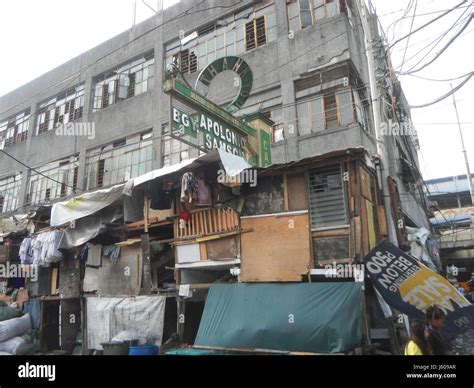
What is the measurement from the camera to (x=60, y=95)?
23.0 m

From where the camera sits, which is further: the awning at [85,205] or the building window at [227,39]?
the building window at [227,39]

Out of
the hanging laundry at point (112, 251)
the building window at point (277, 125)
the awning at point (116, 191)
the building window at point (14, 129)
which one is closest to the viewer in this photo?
the awning at point (116, 191)

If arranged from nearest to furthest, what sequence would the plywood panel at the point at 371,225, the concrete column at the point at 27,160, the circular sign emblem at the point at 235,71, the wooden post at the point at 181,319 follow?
1. the plywood panel at the point at 371,225
2. the wooden post at the point at 181,319
3. the circular sign emblem at the point at 235,71
4. the concrete column at the point at 27,160

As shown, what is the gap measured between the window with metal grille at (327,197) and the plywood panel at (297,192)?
14 centimetres

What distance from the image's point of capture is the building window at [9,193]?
77.7ft

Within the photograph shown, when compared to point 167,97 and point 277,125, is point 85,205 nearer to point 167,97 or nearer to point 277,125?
point 277,125

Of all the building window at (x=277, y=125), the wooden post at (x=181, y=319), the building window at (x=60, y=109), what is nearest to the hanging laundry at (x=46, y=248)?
the wooden post at (x=181, y=319)

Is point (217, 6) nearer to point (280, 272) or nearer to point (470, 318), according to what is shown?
point (280, 272)

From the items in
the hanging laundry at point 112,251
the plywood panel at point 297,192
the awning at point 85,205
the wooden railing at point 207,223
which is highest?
the awning at point 85,205

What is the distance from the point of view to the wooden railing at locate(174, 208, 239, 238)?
9.55m

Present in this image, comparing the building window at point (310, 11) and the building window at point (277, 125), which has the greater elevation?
the building window at point (310, 11)

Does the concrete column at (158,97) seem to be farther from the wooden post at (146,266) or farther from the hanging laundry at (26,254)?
the wooden post at (146,266)
